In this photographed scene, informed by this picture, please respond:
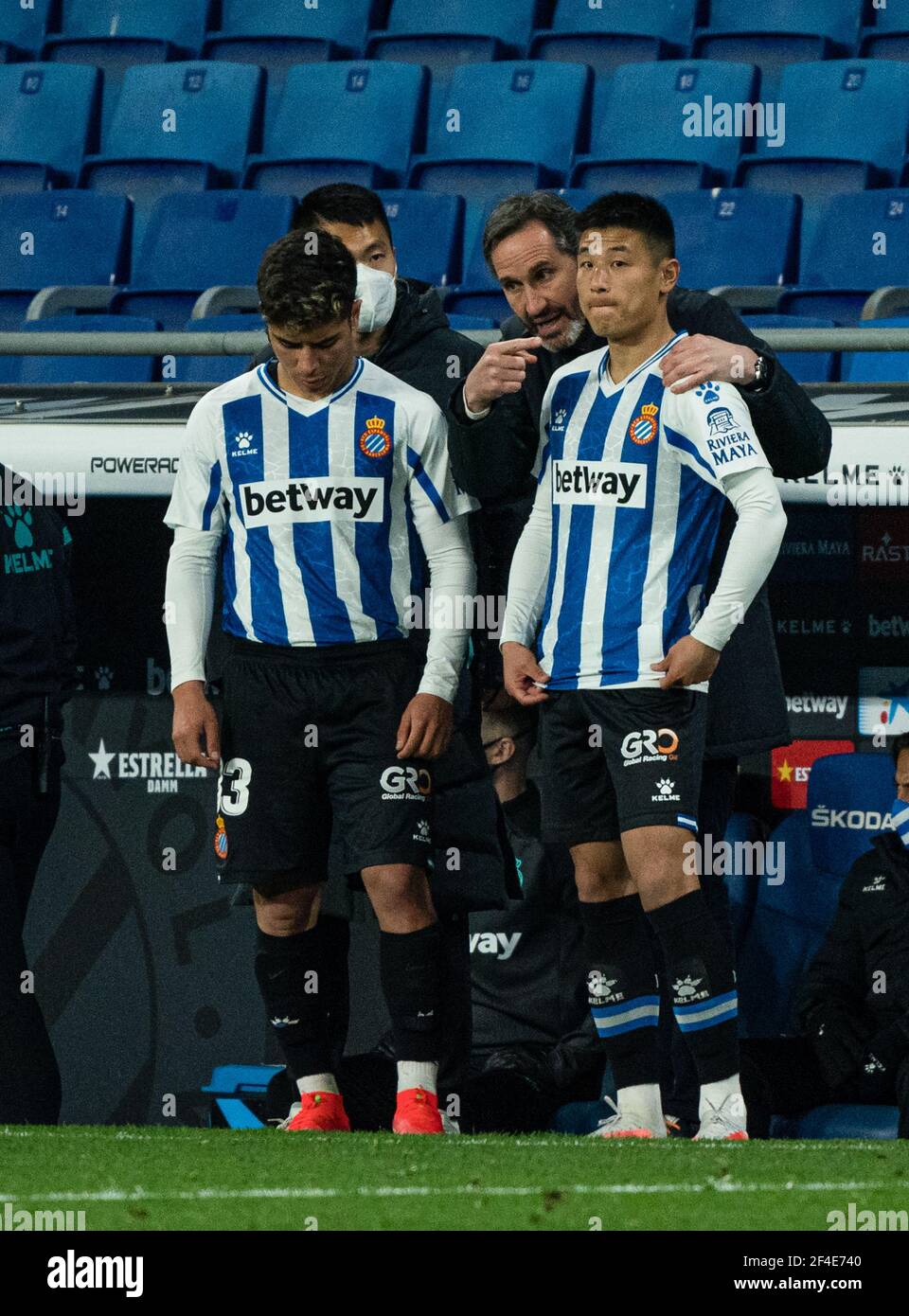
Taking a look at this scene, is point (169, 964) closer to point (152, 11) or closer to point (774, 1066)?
point (774, 1066)

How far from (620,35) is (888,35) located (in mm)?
1143

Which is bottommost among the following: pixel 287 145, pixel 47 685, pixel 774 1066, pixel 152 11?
pixel 774 1066

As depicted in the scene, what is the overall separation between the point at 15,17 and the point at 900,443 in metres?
6.37

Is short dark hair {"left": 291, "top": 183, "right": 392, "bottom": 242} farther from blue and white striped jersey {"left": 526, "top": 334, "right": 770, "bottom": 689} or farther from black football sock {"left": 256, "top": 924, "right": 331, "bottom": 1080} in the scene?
black football sock {"left": 256, "top": 924, "right": 331, "bottom": 1080}

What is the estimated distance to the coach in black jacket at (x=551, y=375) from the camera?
11.5ft

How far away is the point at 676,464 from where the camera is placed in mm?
3523

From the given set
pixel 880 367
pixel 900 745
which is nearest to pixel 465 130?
pixel 880 367

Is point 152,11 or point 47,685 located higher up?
point 152,11

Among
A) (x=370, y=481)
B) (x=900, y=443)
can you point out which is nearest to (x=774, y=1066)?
(x=900, y=443)

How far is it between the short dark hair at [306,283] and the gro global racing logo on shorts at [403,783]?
82 cm

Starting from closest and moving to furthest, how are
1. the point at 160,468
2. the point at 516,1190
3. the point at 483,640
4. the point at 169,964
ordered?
the point at 516,1190, the point at 483,640, the point at 160,468, the point at 169,964

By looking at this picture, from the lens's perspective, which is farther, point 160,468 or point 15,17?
point 15,17

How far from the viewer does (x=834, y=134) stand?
7.60m

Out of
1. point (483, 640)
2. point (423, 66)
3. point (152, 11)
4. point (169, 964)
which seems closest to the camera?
point (483, 640)
